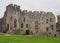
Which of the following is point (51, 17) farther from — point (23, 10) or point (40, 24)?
point (23, 10)

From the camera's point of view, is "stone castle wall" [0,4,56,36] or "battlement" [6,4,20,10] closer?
"stone castle wall" [0,4,56,36]

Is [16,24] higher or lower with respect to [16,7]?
lower

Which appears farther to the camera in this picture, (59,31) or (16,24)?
(59,31)

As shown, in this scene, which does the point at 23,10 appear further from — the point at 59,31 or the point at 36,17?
the point at 59,31

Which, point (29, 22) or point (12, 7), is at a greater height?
point (12, 7)

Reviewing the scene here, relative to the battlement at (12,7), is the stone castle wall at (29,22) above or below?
below

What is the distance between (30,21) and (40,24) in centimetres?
333

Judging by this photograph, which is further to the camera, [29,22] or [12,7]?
[29,22]

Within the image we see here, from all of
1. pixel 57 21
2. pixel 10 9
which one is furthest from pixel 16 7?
pixel 57 21

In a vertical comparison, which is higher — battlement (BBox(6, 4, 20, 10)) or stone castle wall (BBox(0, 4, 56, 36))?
battlement (BBox(6, 4, 20, 10))

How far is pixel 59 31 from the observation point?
273 ft

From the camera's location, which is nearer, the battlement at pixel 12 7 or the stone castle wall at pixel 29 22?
the stone castle wall at pixel 29 22

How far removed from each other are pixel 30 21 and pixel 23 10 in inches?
159

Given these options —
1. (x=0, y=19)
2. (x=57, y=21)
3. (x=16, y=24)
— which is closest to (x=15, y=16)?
(x=16, y=24)
